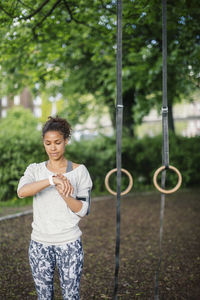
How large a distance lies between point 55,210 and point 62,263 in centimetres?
37

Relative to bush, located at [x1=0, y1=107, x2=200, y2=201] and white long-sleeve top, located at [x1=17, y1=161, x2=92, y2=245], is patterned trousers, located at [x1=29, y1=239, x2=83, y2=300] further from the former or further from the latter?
bush, located at [x1=0, y1=107, x2=200, y2=201]

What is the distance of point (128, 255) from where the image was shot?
4703 mm

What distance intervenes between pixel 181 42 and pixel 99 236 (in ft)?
11.5

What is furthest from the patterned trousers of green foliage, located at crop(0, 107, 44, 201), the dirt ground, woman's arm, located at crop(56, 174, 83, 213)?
green foliage, located at crop(0, 107, 44, 201)

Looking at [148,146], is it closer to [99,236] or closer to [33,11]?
[99,236]

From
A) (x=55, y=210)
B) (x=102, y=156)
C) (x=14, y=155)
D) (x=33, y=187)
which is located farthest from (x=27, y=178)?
(x=102, y=156)

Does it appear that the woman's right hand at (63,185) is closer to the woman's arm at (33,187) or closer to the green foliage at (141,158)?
the woman's arm at (33,187)

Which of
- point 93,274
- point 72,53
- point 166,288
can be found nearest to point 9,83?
point 72,53

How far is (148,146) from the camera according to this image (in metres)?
10.3

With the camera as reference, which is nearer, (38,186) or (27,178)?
(38,186)

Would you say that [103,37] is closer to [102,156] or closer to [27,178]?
[27,178]

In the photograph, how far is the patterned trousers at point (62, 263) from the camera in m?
2.15

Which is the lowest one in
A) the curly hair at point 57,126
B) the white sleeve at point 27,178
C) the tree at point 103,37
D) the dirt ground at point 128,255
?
the dirt ground at point 128,255

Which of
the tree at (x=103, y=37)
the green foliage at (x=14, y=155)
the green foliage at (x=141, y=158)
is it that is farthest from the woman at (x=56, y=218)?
the green foliage at (x=141, y=158)
